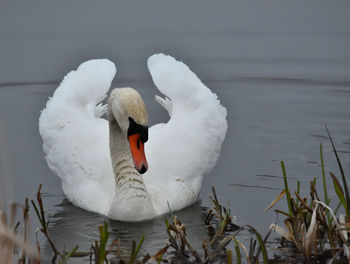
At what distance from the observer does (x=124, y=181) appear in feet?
24.8

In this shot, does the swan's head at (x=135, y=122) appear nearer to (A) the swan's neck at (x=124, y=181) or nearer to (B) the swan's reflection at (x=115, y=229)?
(A) the swan's neck at (x=124, y=181)

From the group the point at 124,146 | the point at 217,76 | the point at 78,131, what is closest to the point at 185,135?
the point at 124,146

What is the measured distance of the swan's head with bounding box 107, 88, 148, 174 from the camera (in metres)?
6.82

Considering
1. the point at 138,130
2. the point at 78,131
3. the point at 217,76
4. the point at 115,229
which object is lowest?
the point at 115,229

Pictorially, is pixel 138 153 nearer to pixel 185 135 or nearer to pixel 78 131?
pixel 185 135

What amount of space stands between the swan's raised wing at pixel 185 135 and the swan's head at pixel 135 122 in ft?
2.90

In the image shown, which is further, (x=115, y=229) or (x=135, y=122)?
(x=115, y=229)

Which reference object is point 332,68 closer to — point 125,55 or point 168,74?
point 125,55

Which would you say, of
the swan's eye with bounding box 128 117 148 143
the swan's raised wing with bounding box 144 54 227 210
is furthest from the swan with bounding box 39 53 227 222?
the swan's eye with bounding box 128 117 148 143

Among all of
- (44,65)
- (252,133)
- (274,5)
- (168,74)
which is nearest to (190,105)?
(168,74)

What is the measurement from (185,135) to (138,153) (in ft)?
4.34

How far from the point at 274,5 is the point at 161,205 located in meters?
7.95

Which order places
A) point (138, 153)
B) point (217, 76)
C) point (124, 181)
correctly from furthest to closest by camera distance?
point (217, 76) → point (124, 181) → point (138, 153)

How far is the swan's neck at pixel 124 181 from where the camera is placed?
295 inches
